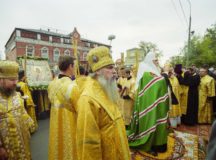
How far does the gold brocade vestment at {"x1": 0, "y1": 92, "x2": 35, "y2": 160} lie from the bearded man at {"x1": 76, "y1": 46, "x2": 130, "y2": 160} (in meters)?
0.93

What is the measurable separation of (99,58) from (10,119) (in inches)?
49.1

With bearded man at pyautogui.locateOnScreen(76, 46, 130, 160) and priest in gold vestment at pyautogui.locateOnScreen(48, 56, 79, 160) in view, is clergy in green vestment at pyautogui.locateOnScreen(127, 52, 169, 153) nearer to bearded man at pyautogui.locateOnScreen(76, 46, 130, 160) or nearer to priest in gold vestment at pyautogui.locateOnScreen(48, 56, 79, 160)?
priest in gold vestment at pyautogui.locateOnScreen(48, 56, 79, 160)

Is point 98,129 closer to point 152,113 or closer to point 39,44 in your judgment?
point 152,113

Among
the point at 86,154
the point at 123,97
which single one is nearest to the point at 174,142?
the point at 123,97

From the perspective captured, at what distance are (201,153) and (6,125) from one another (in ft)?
13.2

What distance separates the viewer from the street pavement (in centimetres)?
384

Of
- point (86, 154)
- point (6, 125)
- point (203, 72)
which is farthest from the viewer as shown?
point (203, 72)

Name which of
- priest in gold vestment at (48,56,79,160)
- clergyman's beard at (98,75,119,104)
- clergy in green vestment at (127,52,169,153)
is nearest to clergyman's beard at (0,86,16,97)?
priest in gold vestment at (48,56,79,160)

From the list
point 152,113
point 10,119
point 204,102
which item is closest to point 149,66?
point 152,113

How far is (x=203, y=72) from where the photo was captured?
21.0 feet

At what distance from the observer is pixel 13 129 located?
193 centimetres

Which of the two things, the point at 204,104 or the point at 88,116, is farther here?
the point at 204,104

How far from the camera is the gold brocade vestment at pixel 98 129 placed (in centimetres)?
142

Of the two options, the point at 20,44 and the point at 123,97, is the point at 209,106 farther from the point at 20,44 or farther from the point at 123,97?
the point at 20,44
